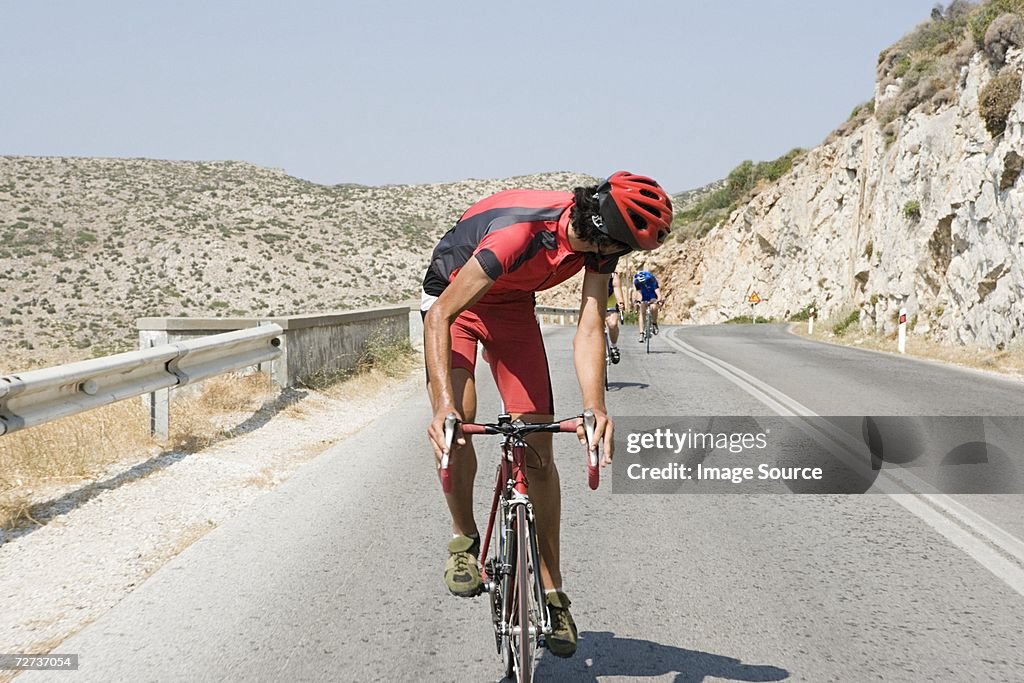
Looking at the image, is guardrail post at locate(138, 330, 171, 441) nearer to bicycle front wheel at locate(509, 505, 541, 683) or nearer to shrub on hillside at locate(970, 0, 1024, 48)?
bicycle front wheel at locate(509, 505, 541, 683)

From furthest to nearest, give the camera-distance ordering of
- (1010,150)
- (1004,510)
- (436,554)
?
(1010,150), (1004,510), (436,554)

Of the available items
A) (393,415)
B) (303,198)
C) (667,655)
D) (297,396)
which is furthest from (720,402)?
(303,198)

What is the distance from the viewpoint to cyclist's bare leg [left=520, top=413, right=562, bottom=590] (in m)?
4.05

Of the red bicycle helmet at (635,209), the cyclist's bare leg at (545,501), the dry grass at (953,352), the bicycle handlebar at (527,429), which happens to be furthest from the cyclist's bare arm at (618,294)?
the bicycle handlebar at (527,429)

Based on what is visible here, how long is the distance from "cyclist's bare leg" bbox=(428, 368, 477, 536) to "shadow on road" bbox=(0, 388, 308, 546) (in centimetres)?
300

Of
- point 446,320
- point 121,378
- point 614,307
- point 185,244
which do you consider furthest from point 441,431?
point 185,244

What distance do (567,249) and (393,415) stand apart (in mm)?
8016

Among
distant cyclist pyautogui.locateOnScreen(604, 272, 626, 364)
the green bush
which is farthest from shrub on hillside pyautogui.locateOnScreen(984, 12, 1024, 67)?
the green bush

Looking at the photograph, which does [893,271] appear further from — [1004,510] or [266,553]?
[266,553]

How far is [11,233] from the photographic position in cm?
6375

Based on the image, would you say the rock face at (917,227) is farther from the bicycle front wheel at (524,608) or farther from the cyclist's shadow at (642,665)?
the bicycle front wheel at (524,608)

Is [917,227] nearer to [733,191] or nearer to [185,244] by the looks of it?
[733,191]

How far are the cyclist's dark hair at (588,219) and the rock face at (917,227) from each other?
17.6 meters

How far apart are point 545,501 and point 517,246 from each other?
101 cm
